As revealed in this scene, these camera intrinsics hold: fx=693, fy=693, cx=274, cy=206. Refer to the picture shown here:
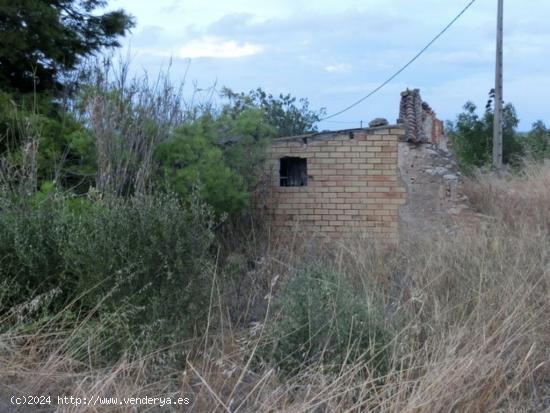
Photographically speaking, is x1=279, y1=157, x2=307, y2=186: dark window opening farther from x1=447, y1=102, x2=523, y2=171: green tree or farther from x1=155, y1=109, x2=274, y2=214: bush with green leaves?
x1=447, y1=102, x2=523, y2=171: green tree

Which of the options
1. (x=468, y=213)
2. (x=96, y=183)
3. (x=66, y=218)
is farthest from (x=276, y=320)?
(x=468, y=213)

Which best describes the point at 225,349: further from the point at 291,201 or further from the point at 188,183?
the point at 291,201

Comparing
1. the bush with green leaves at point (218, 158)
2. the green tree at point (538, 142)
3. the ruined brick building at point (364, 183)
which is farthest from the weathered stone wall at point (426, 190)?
the green tree at point (538, 142)

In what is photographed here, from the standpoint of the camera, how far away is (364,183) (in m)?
9.59

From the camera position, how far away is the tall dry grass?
4273 mm

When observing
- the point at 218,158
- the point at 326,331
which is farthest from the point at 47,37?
the point at 326,331

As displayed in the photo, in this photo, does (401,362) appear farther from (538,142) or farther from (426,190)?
(538,142)

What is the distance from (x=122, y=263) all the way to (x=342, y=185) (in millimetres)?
4889

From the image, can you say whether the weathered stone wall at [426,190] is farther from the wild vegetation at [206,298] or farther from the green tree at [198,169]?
the green tree at [198,169]

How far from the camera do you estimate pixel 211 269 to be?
18.9ft

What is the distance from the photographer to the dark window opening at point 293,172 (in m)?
9.80

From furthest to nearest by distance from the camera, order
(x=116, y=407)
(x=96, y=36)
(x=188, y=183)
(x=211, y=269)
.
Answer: (x=96, y=36), (x=188, y=183), (x=211, y=269), (x=116, y=407)

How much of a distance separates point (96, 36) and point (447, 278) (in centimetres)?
697

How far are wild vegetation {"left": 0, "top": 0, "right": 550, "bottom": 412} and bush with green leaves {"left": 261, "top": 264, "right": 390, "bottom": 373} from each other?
0.05ft
